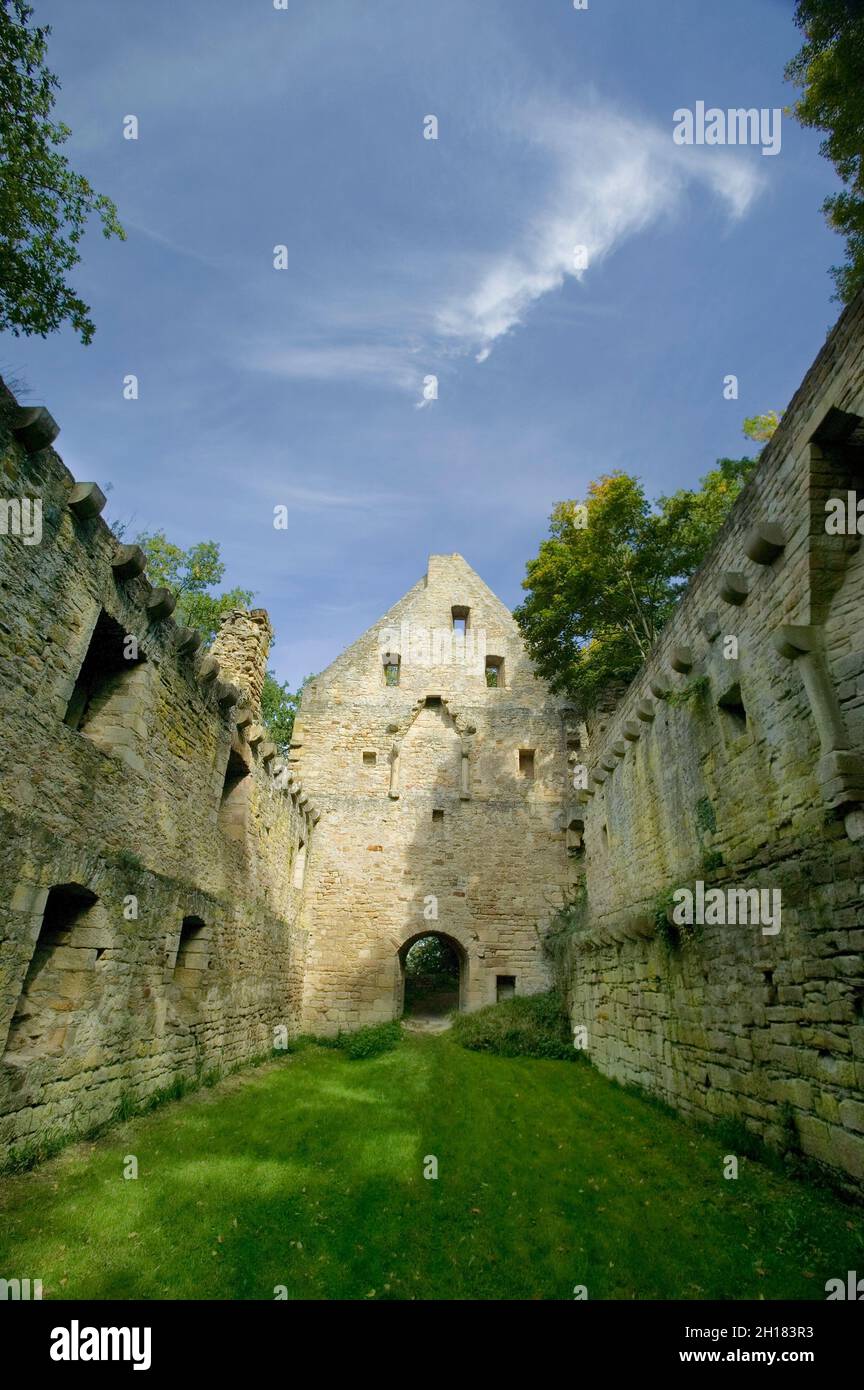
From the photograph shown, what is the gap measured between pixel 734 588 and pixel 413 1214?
21.8 ft

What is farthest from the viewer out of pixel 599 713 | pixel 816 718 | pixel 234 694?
pixel 599 713

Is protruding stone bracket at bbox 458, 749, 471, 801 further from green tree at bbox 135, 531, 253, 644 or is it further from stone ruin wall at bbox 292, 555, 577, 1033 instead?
green tree at bbox 135, 531, 253, 644

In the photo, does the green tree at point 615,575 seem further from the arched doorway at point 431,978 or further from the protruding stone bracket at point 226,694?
the protruding stone bracket at point 226,694

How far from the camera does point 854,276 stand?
12.6 metres

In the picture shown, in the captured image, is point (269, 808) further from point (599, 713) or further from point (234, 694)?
point (599, 713)

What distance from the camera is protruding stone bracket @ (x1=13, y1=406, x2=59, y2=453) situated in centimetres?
561

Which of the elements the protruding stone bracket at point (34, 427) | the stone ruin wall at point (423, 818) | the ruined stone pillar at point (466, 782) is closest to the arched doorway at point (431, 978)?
the stone ruin wall at point (423, 818)

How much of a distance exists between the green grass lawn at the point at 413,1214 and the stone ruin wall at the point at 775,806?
768 millimetres

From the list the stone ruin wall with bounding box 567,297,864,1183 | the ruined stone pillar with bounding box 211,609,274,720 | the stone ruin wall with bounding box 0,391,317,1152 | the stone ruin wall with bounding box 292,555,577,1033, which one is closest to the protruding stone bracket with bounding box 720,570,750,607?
the stone ruin wall with bounding box 567,297,864,1183

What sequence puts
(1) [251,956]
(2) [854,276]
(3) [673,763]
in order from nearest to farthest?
(3) [673,763]
(1) [251,956]
(2) [854,276]
